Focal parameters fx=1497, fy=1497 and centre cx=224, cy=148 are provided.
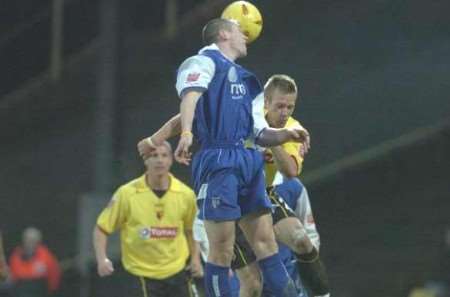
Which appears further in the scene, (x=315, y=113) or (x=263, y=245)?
(x=315, y=113)

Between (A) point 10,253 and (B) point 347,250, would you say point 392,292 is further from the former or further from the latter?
(A) point 10,253

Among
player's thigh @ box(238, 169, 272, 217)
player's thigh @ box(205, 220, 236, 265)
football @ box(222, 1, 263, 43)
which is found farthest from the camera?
football @ box(222, 1, 263, 43)

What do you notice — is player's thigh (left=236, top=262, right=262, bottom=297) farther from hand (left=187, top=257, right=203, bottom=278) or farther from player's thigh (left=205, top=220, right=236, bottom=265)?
hand (left=187, top=257, right=203, bottom=278)

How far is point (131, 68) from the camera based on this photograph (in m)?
19.0

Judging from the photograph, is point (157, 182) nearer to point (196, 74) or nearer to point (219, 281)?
point (219, 281)

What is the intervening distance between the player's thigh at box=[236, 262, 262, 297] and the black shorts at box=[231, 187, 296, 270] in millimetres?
37

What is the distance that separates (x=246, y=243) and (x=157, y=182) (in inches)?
70.2

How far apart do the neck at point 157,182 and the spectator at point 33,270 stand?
418 cm

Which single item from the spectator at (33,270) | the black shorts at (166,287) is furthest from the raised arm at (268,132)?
the spectator at (33,270)

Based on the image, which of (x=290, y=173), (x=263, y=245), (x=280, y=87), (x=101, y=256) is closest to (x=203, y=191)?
(x=263, y=245)

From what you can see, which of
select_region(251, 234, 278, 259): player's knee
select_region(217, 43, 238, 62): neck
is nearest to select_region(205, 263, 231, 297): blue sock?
select_region(251, 234, 278, 259): player's knee

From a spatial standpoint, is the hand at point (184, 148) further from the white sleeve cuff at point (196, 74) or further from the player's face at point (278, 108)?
the player's face at point (278, 108)

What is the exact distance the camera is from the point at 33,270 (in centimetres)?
1484

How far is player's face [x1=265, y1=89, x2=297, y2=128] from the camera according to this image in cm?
909
